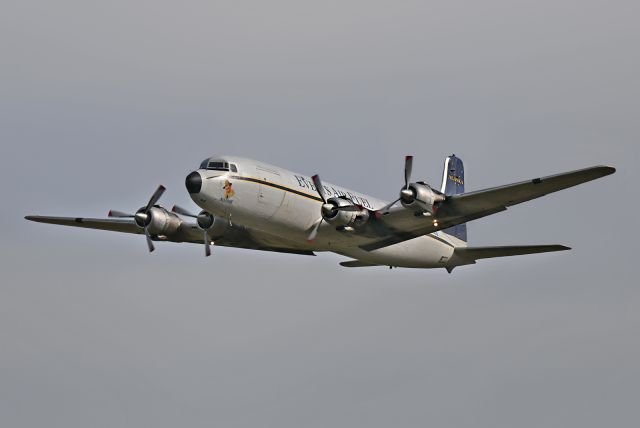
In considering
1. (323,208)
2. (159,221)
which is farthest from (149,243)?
(323,208)

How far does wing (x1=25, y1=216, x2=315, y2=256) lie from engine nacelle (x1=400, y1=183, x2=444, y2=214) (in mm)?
6150

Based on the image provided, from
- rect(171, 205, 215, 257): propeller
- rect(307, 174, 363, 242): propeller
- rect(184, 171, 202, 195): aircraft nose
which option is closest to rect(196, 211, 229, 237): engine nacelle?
rect(171, 205, 215, 257): propeller

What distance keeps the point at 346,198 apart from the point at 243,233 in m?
5.55

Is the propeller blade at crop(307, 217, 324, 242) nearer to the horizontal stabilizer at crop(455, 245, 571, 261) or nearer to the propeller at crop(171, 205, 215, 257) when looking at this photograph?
the propeller at crop(171, 205, 215, 257)

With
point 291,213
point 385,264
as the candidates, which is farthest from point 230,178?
point 385,264

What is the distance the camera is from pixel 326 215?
39281 millimetres

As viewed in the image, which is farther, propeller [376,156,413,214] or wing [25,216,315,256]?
wing [25,216,315,256]

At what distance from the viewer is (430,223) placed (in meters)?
39.7

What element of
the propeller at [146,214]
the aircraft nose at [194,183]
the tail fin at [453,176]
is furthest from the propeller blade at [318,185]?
the tail fin at [453,176]

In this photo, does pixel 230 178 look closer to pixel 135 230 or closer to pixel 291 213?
pixel 291 213

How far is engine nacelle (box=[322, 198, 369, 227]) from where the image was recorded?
39156 mm

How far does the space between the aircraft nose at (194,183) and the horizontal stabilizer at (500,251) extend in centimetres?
1368

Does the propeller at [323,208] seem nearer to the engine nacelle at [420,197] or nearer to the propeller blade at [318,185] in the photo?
the propeller blade at [318,185]

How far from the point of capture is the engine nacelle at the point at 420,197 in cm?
3805
